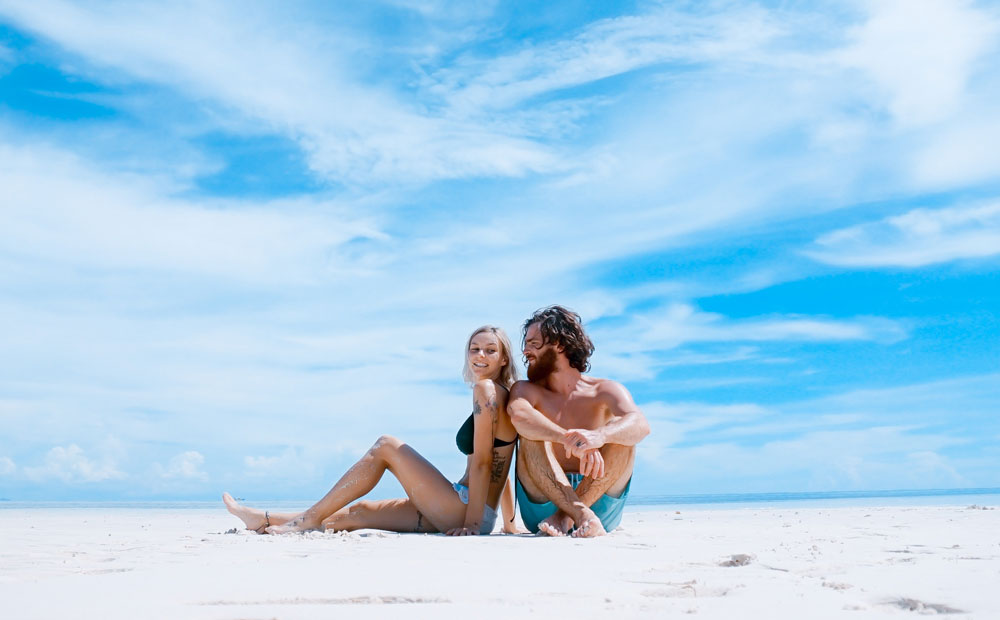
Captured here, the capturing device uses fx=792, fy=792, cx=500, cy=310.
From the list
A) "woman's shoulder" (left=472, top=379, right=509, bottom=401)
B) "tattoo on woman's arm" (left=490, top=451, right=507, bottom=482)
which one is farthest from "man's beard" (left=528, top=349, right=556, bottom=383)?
"tattoo on woman's arm" (left=490, top=451, right=507, bottom=482)

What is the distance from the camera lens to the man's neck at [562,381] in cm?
615

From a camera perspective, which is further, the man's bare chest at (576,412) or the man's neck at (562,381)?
the man's neck at (562,381)

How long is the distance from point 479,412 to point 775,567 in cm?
243

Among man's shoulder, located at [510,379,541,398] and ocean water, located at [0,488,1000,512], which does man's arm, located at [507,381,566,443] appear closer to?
man's shoulder, located at [510,379,541,398]

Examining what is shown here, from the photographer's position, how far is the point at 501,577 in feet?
12.0

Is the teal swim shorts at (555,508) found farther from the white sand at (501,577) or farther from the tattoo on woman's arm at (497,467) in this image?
the white sand at (501,577)

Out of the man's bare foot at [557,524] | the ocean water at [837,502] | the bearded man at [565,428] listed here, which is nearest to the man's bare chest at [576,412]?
the bearded man at [565,428]

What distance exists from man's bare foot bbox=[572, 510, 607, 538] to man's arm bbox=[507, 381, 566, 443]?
0.67 m

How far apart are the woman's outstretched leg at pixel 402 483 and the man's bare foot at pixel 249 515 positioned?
0.30 metres

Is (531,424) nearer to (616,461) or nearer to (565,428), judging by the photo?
(565,428)

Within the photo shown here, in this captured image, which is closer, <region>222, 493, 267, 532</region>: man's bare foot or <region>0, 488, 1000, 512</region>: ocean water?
<region>222, 493, 267, 532</region>: man's bare foot

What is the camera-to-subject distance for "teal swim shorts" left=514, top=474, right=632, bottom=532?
19.6ft

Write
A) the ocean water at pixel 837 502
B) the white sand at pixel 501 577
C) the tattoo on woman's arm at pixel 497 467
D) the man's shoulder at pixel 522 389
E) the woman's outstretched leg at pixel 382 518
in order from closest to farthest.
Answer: the white sand at pixel 501 577 < the man's shoulder at pixel 522 389 < the tattoo on woman's arm at pixel 497 467 < the woman's outstretched leg at pixel 382 518 < the ocean water at pixel 837 502

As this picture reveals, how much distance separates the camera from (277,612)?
9.27ft
